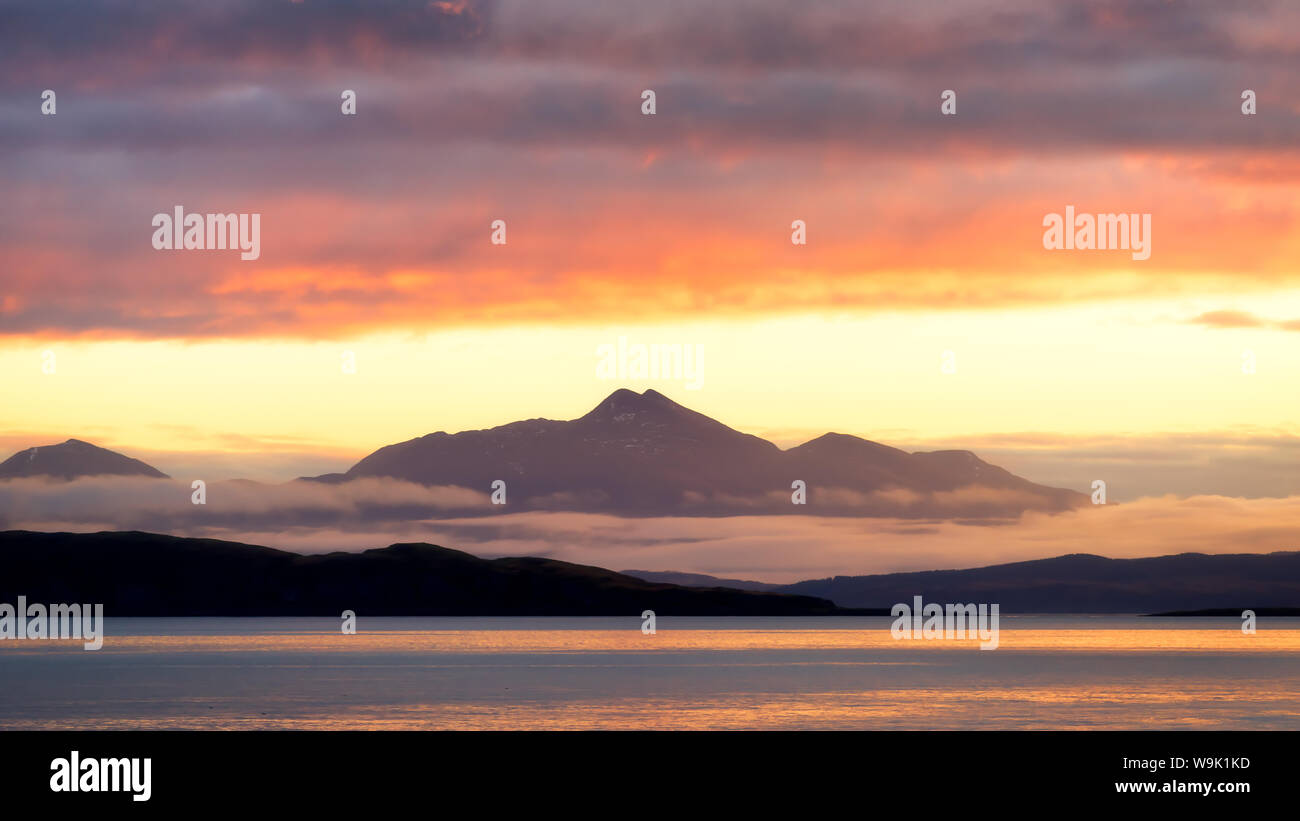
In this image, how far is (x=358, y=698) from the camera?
343 feet

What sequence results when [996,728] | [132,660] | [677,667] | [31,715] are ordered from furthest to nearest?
1. [132,660]
2. [677,667]
3. [31,715]
4. [996,728]

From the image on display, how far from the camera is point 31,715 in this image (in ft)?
295

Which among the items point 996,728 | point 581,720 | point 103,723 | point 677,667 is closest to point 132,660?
point 677,667
